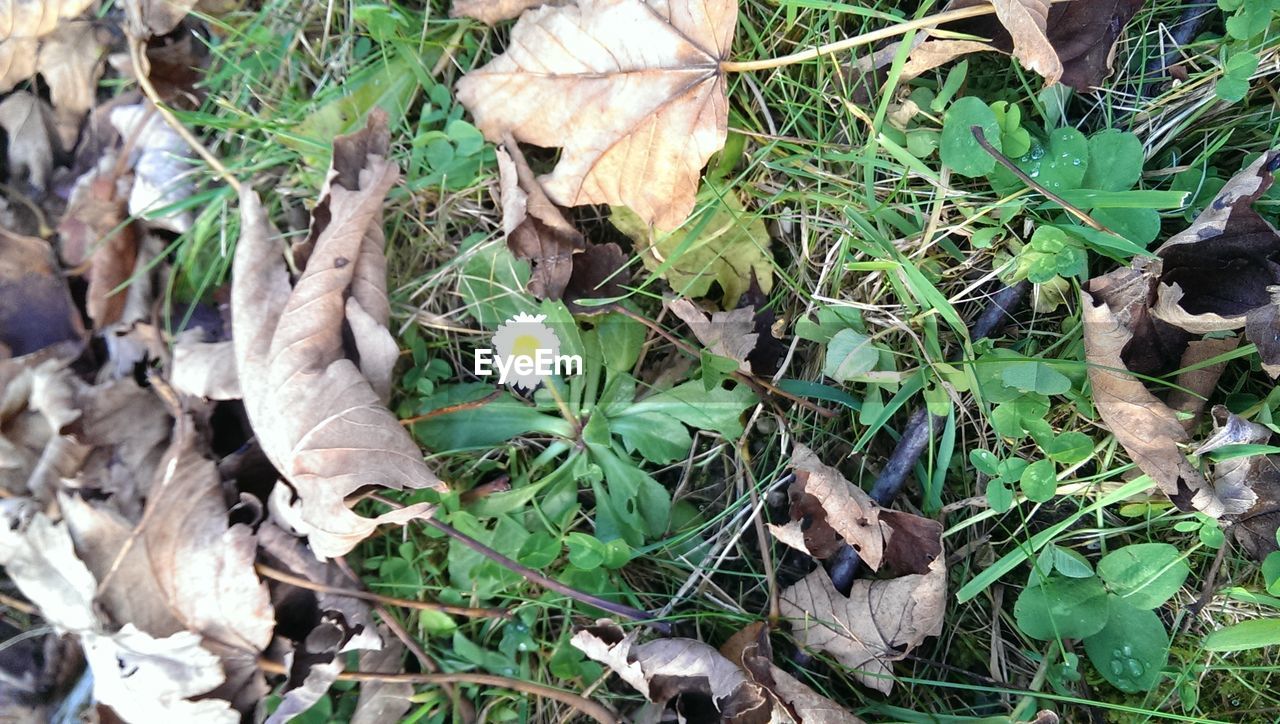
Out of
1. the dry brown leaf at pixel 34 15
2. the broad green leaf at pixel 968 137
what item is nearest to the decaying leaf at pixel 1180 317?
the broad green leaf at pixel 968 137

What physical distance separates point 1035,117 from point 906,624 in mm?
1192

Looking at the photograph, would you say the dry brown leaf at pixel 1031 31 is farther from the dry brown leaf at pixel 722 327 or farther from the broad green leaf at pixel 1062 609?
the broad green leaf at pixel 1062 609

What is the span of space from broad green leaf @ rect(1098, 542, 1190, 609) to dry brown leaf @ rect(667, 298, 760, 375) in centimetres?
88

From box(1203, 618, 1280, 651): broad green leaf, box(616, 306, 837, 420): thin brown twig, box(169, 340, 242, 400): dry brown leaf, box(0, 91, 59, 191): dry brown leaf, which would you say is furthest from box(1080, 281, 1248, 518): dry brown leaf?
box(0, 91, 59, 191): dry brown leaf

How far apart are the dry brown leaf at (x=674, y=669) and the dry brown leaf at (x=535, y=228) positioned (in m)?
0.86

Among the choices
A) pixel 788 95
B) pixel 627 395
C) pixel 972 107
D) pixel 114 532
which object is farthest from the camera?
pixel 114 532

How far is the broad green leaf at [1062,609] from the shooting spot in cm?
154

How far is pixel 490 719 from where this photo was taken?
1.91 meters

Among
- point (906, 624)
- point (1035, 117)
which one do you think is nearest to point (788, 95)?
point (1035, 117)

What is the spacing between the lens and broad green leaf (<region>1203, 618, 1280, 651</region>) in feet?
4.75

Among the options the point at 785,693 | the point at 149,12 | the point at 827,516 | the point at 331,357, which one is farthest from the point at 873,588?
the point at 149,12

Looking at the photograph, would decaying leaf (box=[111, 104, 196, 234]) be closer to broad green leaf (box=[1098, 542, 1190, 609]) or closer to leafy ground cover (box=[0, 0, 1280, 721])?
leafy ground cover (box=[0, 0, 1280, 721])

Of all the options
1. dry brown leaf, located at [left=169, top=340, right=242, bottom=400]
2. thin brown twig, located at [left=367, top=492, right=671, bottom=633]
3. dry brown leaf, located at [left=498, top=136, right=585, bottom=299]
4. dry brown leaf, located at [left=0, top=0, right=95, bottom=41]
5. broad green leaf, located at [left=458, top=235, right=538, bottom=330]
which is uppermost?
dry brown leaf, located at [left=0, top=0, right=95, bottom=41]

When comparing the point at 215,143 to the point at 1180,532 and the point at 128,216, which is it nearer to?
the point at 128,216
